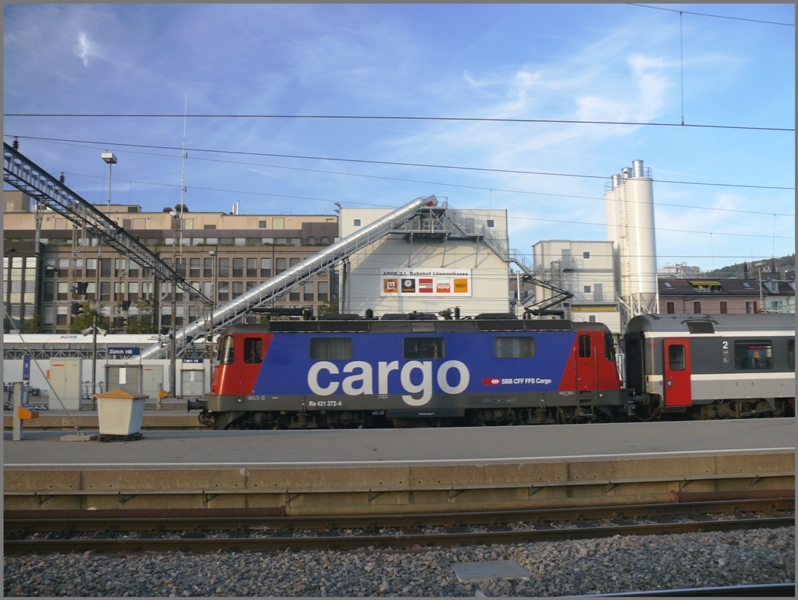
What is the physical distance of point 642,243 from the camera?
179ft

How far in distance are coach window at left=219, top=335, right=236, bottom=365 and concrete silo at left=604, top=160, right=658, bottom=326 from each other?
4307cm

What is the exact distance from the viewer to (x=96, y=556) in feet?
28.7

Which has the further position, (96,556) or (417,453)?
(417,453)

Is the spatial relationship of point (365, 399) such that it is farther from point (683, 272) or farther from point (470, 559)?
point (683, 272)

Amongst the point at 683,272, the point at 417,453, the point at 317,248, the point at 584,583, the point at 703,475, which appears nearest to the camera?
the point at 584,583

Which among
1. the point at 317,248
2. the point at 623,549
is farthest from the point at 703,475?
the point at 317,248

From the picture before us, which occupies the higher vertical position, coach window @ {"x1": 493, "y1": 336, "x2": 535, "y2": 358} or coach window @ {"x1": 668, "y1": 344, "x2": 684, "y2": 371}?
coach window @ {"x1": 493, "y1": 336, "x2": 535, "y2": 358}

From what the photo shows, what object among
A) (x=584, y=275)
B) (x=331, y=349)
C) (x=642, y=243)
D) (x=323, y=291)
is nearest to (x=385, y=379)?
(x=331, y=349)

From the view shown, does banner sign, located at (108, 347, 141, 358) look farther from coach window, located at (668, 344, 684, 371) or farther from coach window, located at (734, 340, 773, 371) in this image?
coach window, located at (734, 340, 773, 371)

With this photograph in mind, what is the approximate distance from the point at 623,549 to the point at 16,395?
43.5ft

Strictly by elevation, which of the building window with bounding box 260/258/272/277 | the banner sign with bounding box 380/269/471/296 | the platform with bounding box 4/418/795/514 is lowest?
the platform with bounding box 4/418/795/514

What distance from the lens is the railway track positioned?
910 cm

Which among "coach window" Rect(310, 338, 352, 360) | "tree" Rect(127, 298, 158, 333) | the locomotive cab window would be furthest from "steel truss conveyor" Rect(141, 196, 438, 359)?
the locomotive cab window

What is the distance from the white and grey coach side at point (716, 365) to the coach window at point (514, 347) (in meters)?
4.05
